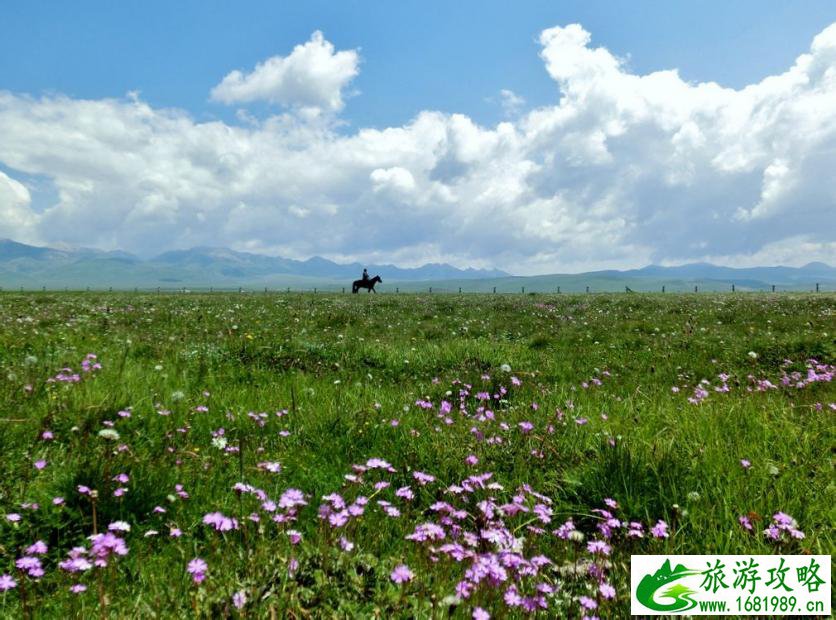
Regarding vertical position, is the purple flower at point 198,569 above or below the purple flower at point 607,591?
above

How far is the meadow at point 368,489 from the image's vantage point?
99.4 inches

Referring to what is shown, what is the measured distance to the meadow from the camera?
2.53 metres

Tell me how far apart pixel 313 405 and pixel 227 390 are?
4.88 ft

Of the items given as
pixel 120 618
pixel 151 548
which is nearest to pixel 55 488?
pixel 151 548

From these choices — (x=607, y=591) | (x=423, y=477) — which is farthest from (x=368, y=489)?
(x=607, y=591)

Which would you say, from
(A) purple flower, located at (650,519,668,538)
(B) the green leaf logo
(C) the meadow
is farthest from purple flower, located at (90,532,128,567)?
(A) purple flower, located at (650,519,668,538)

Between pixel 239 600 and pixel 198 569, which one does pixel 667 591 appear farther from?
pixel 198 569

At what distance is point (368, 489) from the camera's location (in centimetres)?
405

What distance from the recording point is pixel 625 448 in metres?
4.02

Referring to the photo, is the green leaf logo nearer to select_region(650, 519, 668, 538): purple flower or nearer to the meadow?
the meadow

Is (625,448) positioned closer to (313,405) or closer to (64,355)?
(313,405)

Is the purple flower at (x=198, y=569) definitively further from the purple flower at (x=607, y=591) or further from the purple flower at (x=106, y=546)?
the purple flower at (x=607, y=591)

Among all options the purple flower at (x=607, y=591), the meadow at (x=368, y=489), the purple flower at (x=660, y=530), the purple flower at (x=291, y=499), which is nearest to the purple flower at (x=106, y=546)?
the meadow at (x=368, y=489)

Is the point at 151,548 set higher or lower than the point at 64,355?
lower
